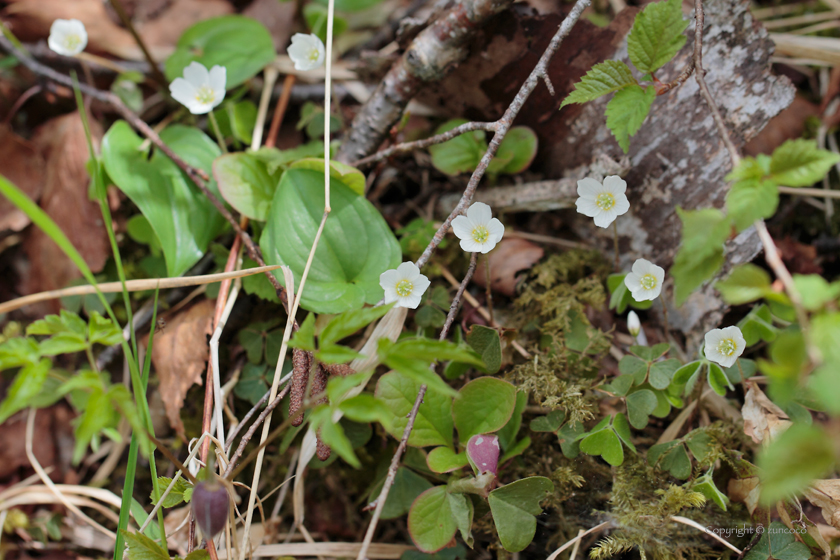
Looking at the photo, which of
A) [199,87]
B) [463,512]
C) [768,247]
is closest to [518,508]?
[463,512]

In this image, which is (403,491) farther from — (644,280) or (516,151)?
(516,151)

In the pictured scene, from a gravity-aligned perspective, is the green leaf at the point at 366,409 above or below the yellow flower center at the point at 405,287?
above

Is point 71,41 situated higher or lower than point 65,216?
higher

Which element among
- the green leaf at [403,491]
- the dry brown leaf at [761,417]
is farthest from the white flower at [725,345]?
the green leaf at [403,491]

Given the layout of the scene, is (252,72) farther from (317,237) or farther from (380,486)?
(380,486)

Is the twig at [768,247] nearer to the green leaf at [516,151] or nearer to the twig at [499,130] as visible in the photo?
the twig at [499,130]

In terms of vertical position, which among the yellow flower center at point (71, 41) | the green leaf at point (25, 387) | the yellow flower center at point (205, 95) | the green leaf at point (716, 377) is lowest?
the green leaf at point (716, 377)

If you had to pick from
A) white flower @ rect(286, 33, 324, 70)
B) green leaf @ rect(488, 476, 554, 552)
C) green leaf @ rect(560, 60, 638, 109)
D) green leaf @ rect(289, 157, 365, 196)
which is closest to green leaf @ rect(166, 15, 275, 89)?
white flower @ rect(286, 33, 324, 70)
